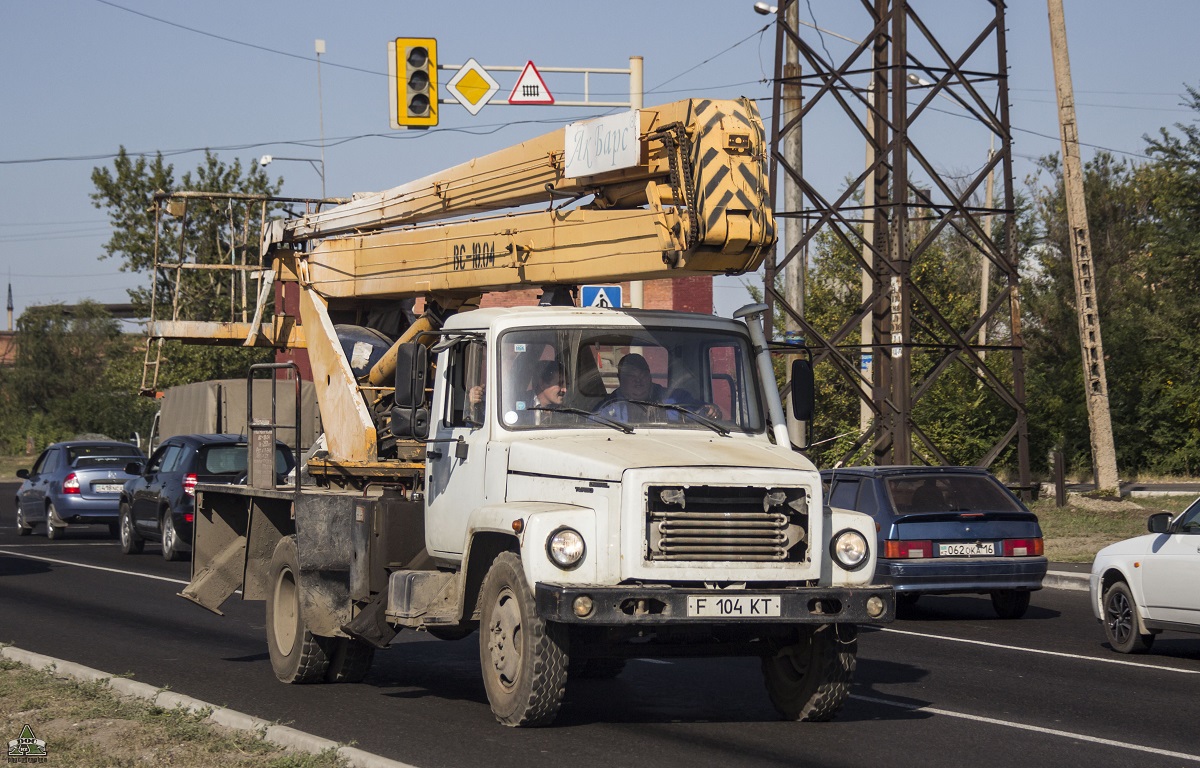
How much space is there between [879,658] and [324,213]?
239 inches

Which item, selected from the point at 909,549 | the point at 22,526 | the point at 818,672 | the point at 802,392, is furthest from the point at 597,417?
the point at 22,526

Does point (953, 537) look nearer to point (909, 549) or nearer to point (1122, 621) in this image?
point (909, 549)

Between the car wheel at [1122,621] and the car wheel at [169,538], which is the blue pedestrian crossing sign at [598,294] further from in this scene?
the car wheel at [169,538]

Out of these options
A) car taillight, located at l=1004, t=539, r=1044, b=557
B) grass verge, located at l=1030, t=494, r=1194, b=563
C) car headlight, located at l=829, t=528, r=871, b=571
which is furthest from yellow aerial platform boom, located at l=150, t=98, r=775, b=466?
grass verge, located at l=1030, t=494, r=1194, b=563

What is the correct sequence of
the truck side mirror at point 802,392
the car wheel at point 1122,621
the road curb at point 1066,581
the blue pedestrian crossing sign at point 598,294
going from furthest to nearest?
the road curb at point 1066,581
the blue pedestrian crossing sign at point 598,294
the car wheel at point 1122,621
the truck side mirror at point 802,392

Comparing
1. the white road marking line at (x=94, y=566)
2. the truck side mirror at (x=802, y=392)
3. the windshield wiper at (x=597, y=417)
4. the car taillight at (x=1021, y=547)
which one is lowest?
the white road marking line at (x=94, y=566)

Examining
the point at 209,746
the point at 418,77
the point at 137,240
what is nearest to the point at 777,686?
the point at 209,746

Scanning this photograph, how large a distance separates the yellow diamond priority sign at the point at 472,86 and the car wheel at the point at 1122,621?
540 inches

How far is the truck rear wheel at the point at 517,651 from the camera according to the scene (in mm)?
8539

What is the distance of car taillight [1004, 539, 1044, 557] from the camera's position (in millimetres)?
15820

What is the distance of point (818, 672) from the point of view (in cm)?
924

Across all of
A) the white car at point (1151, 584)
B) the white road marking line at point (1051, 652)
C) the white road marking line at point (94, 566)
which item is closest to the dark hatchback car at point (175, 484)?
the white road marking line at point (94, 566)

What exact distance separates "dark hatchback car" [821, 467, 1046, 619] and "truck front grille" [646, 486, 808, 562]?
6.91 metres

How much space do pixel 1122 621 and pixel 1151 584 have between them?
56cm
